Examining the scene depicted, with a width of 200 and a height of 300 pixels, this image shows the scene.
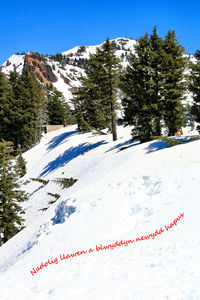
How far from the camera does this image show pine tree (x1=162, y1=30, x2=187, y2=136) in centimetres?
2119

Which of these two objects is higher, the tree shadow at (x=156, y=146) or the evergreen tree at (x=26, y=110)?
the evergreen tree at (x=26, y=110)

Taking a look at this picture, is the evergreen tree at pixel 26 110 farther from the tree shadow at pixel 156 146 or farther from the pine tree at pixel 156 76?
the tree shadow at pixel 156 146

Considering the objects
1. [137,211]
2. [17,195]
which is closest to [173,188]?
[137,211]

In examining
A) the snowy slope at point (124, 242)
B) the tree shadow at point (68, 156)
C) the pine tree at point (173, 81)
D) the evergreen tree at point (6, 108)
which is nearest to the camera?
the snowy slope at point (124, 242)

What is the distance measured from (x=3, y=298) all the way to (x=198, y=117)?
1663 centimetres

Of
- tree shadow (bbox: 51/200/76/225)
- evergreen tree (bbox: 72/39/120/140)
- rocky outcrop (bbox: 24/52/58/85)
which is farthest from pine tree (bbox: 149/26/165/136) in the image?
rocky outcrop (bbox: 24/52/58/85)

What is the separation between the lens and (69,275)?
17.7 ft

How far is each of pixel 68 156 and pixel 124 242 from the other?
78.9 ft

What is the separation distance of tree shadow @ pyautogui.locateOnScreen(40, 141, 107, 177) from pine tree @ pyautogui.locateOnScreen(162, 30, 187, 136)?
9984mm

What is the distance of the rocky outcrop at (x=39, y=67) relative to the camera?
165625mm

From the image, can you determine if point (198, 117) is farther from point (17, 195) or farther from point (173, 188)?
point (17, 195)

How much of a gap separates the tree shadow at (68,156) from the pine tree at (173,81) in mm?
9984


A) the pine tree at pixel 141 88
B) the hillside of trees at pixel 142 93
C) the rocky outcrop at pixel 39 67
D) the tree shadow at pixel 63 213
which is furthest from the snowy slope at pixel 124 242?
the rocky outcrop at pixel 39 67

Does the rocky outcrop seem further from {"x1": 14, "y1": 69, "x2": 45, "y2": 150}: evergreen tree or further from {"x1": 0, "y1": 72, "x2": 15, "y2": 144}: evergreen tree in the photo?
{"x1": 14, "y1": 69, "x2": 45, "y2": 150}: evergreen tree
